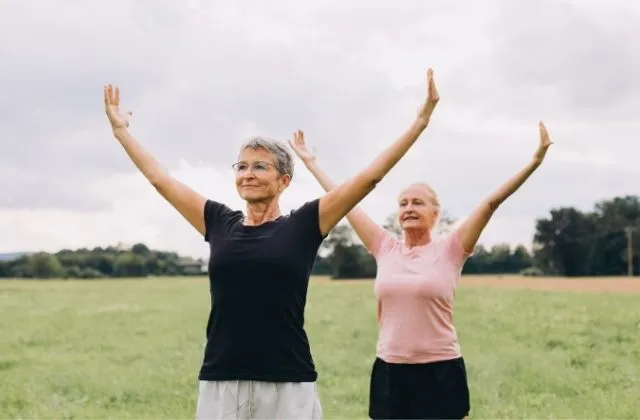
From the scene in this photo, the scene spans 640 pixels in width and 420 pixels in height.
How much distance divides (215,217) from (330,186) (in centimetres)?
154

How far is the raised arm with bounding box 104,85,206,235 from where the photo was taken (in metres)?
3.94

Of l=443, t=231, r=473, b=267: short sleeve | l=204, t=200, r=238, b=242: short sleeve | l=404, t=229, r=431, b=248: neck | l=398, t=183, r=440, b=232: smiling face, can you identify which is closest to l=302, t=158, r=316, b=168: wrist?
l=398, t=183, r=440, b=232: smiling face

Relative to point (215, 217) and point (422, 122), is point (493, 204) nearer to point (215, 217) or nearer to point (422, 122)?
point (422, 122)

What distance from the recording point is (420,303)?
5223mm

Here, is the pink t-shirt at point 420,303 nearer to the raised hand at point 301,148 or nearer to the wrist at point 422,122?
the raised hand at point 301,148

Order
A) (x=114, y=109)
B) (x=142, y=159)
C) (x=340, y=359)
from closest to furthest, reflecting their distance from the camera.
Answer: (x=142, y=159) → (x=114, y=109) → (x=340, y=359)

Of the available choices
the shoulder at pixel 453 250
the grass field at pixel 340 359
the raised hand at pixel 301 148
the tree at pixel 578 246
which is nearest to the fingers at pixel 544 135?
the shoulder at pixel 453 250

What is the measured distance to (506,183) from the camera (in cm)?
525

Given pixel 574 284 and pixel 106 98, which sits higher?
pixel 106 98

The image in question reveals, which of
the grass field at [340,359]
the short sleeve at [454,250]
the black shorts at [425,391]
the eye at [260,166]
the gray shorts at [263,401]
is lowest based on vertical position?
the grass field at [340,359]

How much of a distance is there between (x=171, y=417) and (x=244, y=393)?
6359 mm

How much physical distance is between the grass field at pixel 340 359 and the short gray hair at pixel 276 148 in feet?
20.9

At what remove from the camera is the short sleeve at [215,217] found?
12.5ft

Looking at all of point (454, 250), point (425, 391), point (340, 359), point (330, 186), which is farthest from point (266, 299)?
point (340, 359)
